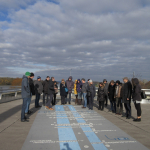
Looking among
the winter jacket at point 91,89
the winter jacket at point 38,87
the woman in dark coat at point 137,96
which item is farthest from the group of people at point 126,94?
the winter jacket at point 38,87

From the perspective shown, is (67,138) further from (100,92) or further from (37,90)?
(37,90)

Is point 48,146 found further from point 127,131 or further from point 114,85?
point 114,85

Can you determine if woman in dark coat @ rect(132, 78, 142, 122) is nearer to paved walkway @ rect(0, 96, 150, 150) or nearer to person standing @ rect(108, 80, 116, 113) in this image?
paved walkway @ rect(0, 96, 150, 150)

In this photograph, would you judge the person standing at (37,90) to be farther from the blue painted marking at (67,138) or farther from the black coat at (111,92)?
the blue painted marking at (67,138)

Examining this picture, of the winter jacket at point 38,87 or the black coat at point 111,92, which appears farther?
the winter jacket at point 38,87

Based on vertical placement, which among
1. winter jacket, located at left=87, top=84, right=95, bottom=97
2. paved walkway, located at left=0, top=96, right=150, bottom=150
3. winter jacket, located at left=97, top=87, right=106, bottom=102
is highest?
winter jacket, located at left=87, top=84, right=95, bottom=97

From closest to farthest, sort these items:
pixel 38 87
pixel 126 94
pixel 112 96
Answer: pixel 126 94, pixel 112 96, pixel 38 87

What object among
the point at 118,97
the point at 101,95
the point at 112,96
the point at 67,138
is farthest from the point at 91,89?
the point at 67,138

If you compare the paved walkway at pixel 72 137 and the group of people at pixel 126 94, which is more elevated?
the group of people at pixel 126 94

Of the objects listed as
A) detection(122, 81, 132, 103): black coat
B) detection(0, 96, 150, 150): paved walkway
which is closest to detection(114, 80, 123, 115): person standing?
detection(122, 81, 132, 103): black coat

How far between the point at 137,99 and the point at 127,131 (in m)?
1.91

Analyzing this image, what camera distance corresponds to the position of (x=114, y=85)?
971cm

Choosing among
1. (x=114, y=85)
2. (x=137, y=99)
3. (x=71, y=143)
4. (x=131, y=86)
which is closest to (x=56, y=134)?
(x=71, y=143)

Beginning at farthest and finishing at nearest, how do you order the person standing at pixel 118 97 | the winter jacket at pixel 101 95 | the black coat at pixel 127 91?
the winter jacket at pixel 101 95
the person standing at pixel 118 97
the black coat at pixel 127 91
